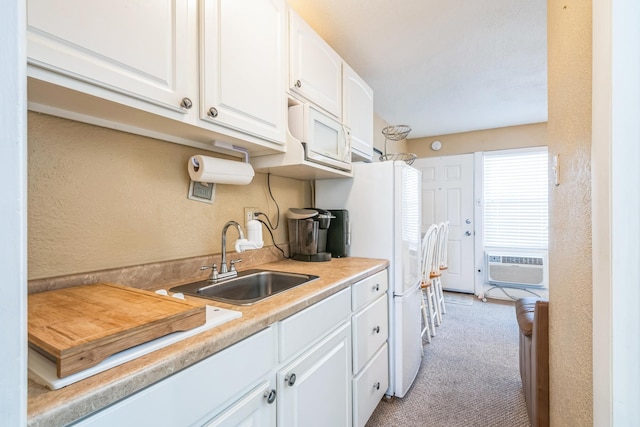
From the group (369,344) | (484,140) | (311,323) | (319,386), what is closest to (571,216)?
(311,323)

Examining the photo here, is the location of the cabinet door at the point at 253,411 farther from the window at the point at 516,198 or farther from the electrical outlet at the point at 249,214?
the window at the point at 516,198

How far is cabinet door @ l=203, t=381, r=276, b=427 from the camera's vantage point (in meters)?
0.74

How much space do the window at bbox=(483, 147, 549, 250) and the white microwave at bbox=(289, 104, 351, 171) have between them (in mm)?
3123

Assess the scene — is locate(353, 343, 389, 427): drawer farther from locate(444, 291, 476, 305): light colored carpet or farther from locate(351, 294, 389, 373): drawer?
locate(444, 291, 476, 305): light colored carpet

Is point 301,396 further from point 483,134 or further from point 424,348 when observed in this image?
point 483,134

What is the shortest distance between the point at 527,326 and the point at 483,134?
3425mm

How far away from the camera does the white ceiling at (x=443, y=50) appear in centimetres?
175

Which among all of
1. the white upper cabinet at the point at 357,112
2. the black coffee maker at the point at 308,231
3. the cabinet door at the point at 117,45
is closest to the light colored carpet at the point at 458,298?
the white upper cabinet at the point at 357,112

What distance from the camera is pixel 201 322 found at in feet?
2.43

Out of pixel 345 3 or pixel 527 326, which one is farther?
pixel 345 3

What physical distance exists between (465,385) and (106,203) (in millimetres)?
2369

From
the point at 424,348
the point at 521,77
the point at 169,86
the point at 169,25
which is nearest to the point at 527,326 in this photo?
the point at 424,348

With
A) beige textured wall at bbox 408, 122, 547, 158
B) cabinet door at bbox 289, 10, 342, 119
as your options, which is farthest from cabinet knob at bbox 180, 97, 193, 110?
beige textured wall at bbox 408, 122, 547, 158

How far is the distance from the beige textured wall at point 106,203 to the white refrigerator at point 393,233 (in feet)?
3.08
